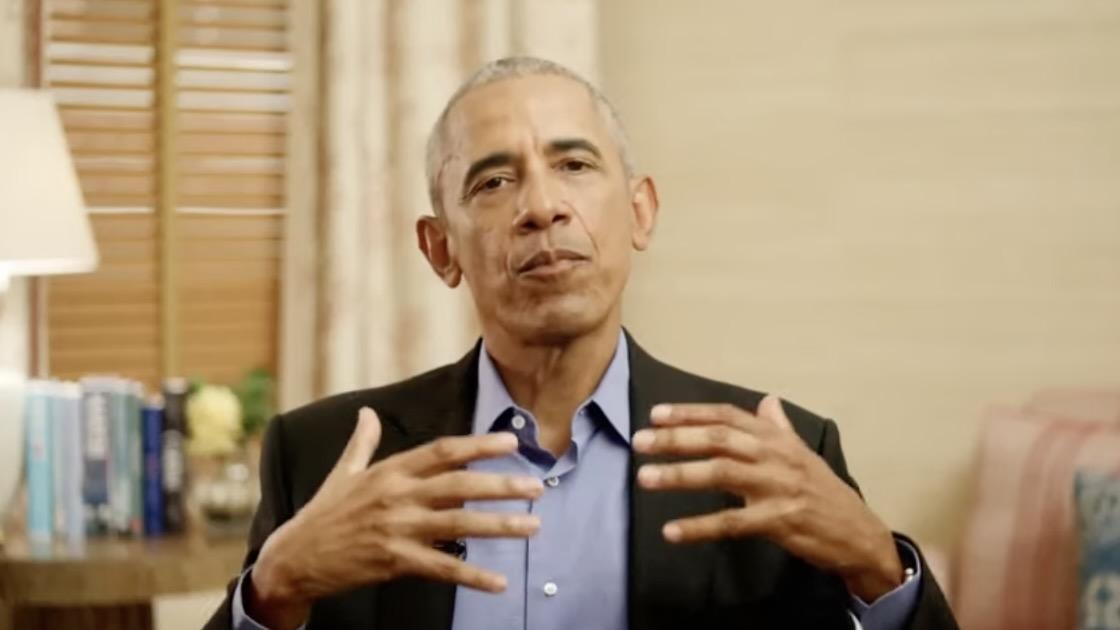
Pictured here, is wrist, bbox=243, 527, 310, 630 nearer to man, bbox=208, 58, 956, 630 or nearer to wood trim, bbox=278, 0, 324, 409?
man, bbox=208, 58, 956, 630

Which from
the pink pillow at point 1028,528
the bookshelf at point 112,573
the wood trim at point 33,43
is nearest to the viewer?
the bookshelf at point 112,573

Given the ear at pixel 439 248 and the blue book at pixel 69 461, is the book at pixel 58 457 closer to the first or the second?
the blue book at pixel 69 461

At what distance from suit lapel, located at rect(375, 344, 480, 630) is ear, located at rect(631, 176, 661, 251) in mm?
229

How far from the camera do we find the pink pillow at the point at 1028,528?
229cm

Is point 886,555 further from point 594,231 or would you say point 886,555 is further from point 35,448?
point 35,448

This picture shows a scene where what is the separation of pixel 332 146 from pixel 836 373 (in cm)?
122

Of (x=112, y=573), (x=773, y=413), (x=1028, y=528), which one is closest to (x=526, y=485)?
(x=773, y=413)

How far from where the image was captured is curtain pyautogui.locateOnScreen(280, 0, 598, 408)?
2.66 metres

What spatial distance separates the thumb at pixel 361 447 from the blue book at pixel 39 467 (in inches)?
45.8

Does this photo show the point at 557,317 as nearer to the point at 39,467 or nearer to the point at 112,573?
the point at 112,573

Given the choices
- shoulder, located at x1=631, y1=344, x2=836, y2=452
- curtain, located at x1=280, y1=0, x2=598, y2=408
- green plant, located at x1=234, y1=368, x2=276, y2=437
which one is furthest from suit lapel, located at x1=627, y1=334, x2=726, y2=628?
curtain, located at x1=280, y1=0, x2=598, y2=408

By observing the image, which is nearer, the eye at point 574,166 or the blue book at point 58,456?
the eye at point 574,166

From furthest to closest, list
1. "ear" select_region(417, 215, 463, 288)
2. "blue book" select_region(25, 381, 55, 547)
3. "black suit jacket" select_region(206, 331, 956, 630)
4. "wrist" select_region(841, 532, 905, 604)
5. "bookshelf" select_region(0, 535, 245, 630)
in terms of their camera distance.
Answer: "blue book" select_region(25, 381, 55, 547) < "bookshelf" select_region(0, 535, 245, 630) < "ear" select_region(417, 215, 463, 288) < "black suit jacket" select_region(206, 331, 956, 630) < "wrist" select_region(841, 532, 905, 604)

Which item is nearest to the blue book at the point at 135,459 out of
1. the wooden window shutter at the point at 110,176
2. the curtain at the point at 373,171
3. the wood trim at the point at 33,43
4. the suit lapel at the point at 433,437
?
the curtain at the point at 373,171
